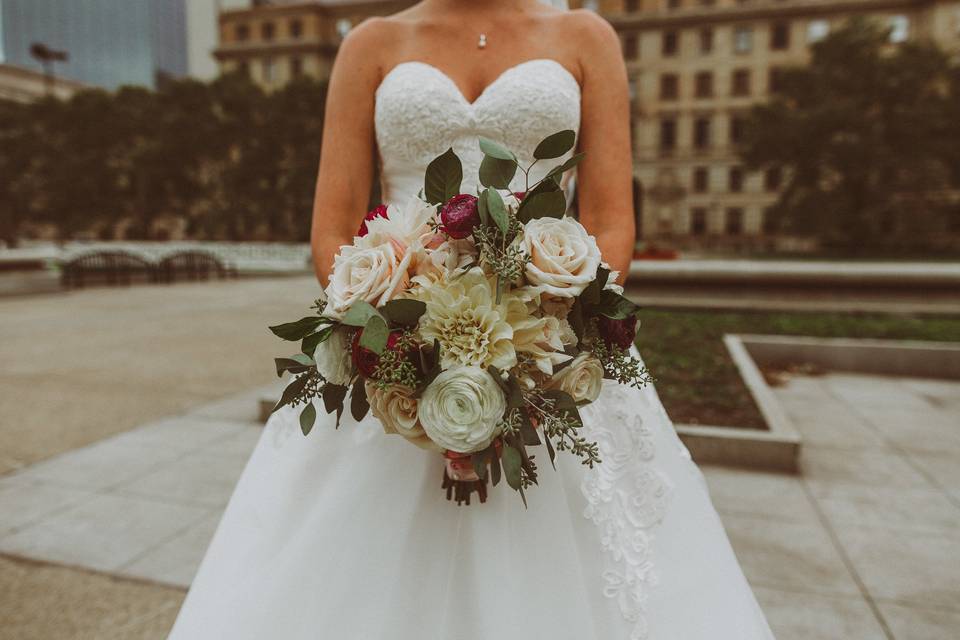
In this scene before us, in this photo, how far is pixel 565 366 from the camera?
1344 mm

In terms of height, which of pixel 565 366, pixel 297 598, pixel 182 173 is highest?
pixel 182 173

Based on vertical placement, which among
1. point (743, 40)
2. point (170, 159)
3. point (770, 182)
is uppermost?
point (743, 40)

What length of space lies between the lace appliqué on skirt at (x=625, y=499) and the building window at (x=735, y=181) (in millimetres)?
59472

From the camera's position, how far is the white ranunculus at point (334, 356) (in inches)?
51.5

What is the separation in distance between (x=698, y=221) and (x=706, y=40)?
1537 cm

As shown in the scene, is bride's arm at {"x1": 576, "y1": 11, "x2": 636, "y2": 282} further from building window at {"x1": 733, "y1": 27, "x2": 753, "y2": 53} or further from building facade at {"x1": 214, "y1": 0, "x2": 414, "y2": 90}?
building facade at {"x1": 214, "y1": 0, "x2": 414, "y2": 90}

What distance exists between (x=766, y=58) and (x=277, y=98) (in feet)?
130

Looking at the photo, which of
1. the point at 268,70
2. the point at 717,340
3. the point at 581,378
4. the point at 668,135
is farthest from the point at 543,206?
the point at 268,70

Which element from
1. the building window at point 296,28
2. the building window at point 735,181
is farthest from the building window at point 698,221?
the building window at point 296,28

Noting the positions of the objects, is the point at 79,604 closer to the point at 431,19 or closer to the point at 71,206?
the point at 431,19

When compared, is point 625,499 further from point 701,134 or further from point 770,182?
point 701,134

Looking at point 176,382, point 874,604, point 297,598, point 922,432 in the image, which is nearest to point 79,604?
point 297,598

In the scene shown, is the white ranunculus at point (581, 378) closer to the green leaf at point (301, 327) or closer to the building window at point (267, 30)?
the green leaf at point (301, 327)

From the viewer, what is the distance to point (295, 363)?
4.69ft
